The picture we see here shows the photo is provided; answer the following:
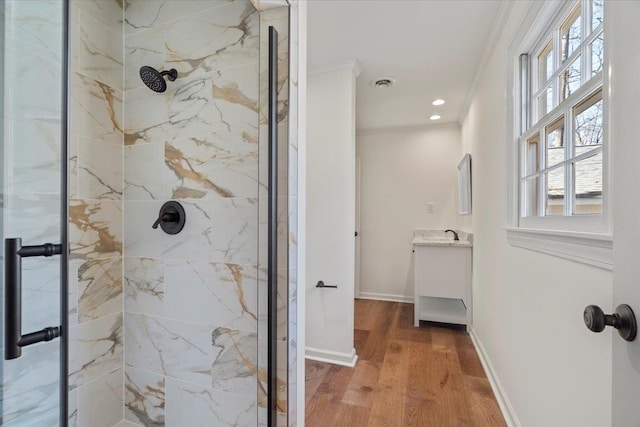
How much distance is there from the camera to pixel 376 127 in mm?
4199

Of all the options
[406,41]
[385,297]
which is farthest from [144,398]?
[385,297]

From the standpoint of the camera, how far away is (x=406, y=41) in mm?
2121

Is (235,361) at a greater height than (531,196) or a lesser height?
lesser

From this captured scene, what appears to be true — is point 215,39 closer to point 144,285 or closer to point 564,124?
point 144,285

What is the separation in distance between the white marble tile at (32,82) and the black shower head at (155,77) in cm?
39

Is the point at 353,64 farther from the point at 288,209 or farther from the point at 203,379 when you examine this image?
the point at 203,379

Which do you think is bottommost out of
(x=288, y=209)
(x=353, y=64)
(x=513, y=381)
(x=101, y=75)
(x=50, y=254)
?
(x=513, y=381)

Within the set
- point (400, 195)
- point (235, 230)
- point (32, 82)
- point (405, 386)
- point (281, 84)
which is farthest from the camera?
point (400, 195)

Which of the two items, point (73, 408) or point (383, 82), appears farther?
point (383, 82)

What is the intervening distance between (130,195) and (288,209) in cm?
84

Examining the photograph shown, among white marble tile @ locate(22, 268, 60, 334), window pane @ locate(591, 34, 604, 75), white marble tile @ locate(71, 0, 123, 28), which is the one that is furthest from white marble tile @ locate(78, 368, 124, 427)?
window pane @ locate(591, 34, 604, 75)

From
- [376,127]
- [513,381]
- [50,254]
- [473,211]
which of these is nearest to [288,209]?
[50,254]

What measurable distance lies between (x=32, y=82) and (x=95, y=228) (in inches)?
25.6

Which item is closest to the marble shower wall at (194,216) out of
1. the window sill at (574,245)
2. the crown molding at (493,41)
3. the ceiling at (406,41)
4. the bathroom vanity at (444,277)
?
the ceiling at (406,41)
